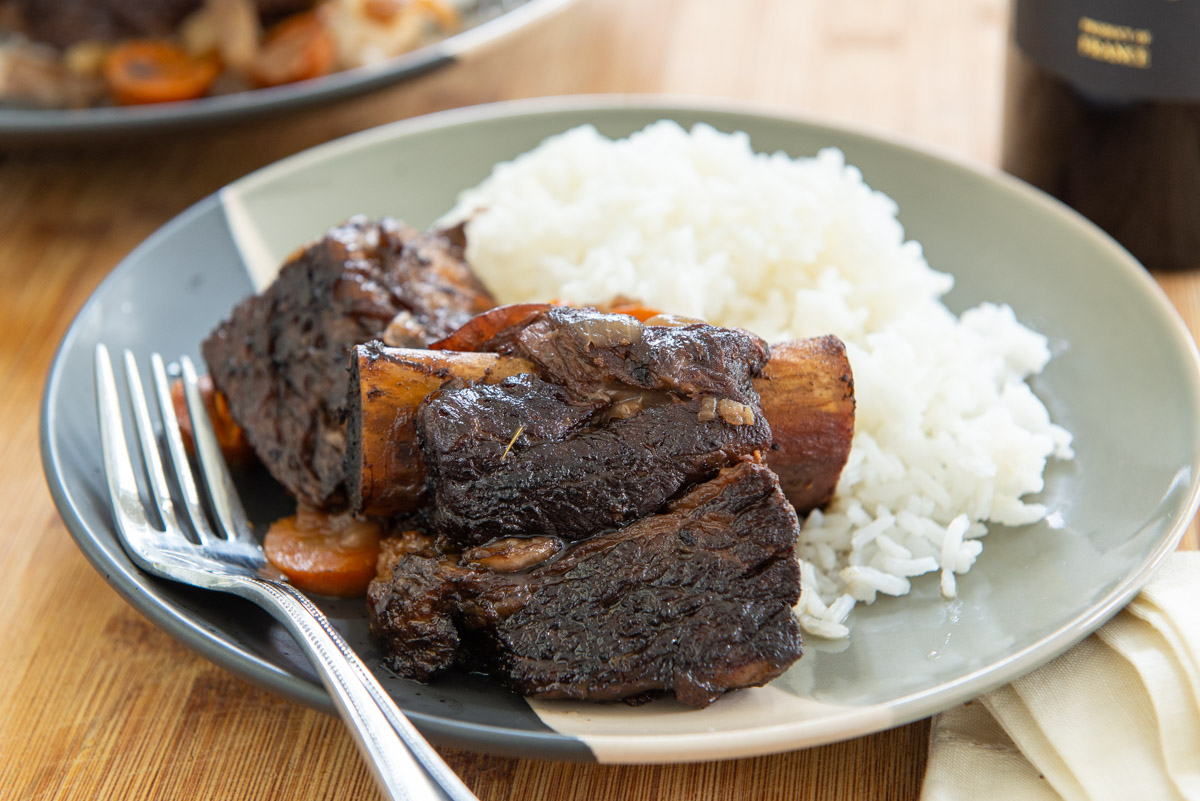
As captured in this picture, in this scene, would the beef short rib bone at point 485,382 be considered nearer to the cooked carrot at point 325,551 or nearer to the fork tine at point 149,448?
the cooked carrot at point 325,551

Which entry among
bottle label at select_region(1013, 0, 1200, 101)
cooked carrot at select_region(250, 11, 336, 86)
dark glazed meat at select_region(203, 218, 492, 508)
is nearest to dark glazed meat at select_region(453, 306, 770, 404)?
dark glazed meat at select_region(203, 218, 492, 508)

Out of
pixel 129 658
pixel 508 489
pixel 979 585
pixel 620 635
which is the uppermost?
pixel 508 489

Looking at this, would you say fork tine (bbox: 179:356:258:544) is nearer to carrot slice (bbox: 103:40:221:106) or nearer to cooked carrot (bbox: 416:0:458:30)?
carrot slice (bbox: 103:40:221:106)

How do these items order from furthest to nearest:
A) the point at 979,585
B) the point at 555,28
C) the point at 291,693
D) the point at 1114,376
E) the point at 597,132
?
the point at 555,28 < the point at 597,132 < the point at 1114,376 < the point at 979,585 < the point at 291,693

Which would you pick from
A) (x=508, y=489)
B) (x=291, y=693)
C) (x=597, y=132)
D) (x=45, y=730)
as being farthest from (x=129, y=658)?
(x=597, y=132)

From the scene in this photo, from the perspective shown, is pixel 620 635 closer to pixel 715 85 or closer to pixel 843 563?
pixel 843 563

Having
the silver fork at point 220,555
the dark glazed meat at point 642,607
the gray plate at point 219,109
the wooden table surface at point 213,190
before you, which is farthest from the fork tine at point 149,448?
the gray plate at point 219,109

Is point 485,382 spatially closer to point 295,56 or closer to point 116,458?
point 116,458

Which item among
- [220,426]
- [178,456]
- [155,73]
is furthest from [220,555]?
[155,73]
